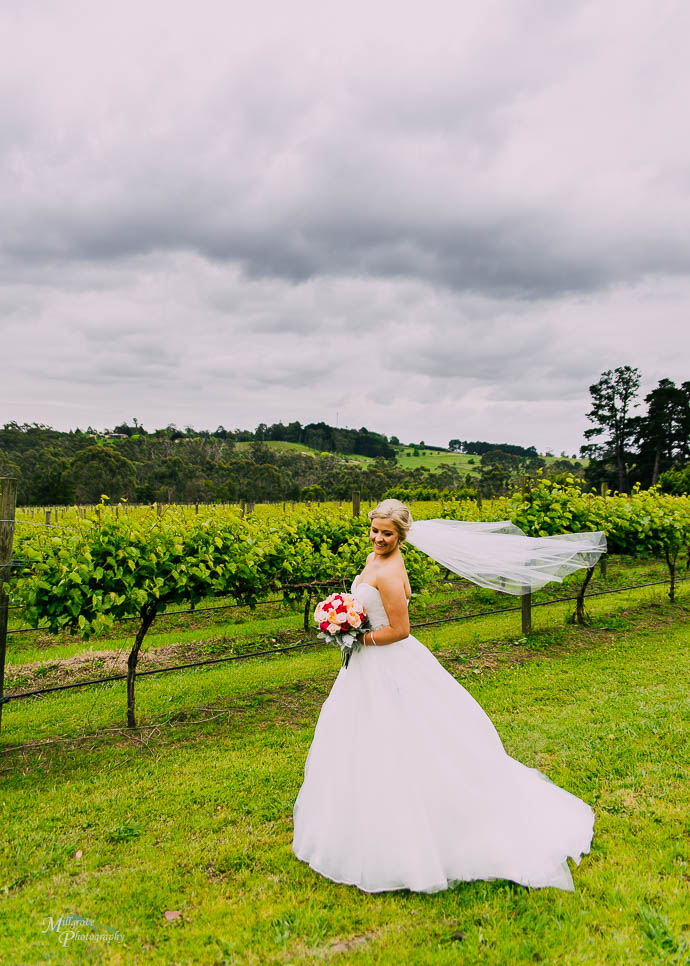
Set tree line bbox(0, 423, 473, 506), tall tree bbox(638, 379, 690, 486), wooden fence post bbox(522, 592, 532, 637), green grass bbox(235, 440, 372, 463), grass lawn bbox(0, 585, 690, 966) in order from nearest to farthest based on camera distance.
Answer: grass lawn bbox(0, 585, 690, 966) < wooden fence post bbox(522, 592, 532, 637) < tree line bbox(0, 423, 473, 506) < tall tree bbox(638, 379, 690, 486) < green grass bbox(235, 440, 372, 463)

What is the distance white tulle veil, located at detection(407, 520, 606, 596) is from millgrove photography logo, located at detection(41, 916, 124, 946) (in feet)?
11.8

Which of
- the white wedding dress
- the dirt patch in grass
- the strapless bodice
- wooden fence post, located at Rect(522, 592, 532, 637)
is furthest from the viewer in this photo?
wooden fence post, located at Rect(522, 592, 532, 637)

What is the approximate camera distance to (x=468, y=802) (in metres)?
3.55

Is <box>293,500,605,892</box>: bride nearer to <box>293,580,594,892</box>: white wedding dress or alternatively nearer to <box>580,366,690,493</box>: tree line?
<box>293,580,594,892</box>: white wedding dress

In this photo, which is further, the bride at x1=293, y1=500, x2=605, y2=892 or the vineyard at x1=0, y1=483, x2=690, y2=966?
the bride at x1=293, y1=500, x2=605, y2=892

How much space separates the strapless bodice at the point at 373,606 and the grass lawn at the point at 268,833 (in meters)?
1.60

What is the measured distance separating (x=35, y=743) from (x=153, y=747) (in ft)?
4.18

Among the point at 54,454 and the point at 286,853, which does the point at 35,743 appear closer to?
the point at 286,853

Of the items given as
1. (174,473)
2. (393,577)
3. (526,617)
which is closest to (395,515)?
(393,577)

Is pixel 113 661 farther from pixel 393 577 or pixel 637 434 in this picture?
pixel 637 434

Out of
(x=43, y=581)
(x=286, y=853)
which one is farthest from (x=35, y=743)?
(x=286, y=853)

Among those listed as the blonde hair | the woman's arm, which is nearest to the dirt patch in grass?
the woman's arm

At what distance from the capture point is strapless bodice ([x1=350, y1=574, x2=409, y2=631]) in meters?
3.90

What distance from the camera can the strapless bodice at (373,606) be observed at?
3.90 m
